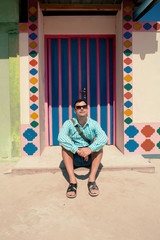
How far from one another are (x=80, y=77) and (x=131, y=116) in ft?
4.71

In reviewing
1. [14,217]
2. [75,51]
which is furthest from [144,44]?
[14,217]

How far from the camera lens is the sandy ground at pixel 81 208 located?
6.38 feet

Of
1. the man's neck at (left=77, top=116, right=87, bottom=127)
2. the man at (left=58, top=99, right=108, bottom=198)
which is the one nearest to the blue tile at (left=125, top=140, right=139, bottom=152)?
the man at (left=58, top=99, right=108, bottom=198)

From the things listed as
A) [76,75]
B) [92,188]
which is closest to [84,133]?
[92,188]

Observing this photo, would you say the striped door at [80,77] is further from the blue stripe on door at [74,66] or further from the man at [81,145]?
the man at [81,145]

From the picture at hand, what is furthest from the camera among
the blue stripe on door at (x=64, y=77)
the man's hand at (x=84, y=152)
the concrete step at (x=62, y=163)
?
the blue stripe on door at (x=64, y=77)

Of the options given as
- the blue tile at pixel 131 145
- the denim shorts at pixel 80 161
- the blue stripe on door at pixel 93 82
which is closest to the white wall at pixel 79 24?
the blue stripe on door at pixel 93 82

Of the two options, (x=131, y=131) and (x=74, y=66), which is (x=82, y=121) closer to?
(x=131, y=131)

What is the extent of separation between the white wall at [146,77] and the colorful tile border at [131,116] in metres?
0.09

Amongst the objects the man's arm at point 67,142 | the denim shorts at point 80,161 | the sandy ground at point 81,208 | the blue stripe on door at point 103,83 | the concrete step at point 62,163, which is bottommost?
the sandy ground at point 81,208

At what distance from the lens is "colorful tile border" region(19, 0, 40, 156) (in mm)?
4047

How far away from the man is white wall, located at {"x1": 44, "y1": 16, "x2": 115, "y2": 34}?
2237mm

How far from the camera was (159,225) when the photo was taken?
2.05 meters

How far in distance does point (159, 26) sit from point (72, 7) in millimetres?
1705
